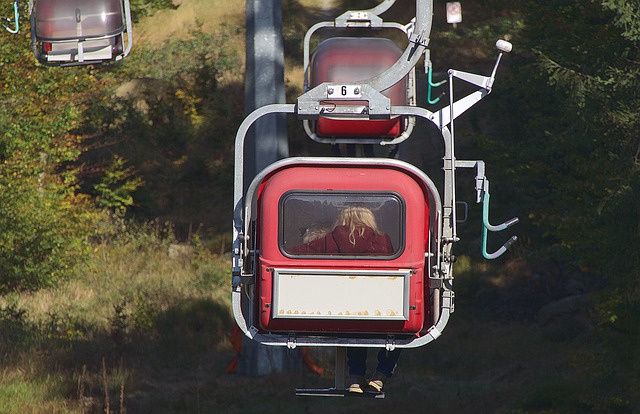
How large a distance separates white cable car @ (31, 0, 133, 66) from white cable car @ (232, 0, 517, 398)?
312 centimetres

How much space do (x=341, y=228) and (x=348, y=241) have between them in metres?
0.09

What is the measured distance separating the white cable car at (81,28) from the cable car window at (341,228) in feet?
11.0

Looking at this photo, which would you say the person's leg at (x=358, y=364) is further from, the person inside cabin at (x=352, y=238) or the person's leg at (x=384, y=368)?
the person inside cabin at (x=352, y=238)

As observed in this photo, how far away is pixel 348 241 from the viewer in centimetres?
802

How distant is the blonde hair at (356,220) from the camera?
7.99 metres

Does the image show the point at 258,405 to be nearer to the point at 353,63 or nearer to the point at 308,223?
the point at 353,63

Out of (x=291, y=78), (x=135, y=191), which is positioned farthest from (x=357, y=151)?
(x=291, y=78)

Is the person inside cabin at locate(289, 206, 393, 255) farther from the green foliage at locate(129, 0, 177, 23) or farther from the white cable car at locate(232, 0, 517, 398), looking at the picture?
the green foliage at locate(129, 0, 177, 23)

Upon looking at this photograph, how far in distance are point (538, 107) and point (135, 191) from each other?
1005cm

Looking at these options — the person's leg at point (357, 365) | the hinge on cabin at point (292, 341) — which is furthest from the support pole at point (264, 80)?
the hinge on cabin at point (292, 341)

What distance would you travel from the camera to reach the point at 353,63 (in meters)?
13.9

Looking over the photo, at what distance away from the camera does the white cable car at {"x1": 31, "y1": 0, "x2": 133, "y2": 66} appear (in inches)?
421

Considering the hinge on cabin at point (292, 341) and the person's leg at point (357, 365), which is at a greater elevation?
the hinge on cabin at point (292, 341)

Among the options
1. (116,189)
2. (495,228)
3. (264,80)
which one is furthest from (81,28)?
(116,189)
